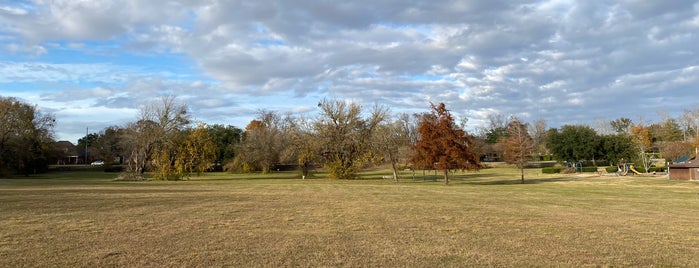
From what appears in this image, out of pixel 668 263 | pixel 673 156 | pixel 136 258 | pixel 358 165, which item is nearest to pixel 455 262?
pixel 668 263

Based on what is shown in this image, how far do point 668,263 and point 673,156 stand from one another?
229 ft

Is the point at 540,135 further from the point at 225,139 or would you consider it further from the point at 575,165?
the point at 225,139

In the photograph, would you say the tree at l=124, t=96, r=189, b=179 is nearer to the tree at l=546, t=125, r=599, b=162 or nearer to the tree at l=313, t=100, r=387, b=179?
the tree at l=313, t=100, r=387, b=179

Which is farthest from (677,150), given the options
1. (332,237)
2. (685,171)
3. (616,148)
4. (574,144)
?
(332,237)

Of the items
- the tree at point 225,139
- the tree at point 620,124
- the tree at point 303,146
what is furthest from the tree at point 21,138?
the tree at point 620,124

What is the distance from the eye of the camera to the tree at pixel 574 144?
6669 cm

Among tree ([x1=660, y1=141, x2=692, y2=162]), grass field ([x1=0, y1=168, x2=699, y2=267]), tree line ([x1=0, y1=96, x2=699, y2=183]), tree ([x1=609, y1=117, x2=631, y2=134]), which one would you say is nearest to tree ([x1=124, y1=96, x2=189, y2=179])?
tree line ([x1=0, y1=96, x2=699, y2=183])

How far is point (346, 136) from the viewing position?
158 ft

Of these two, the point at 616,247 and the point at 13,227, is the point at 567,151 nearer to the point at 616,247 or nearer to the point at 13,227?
the point at 616,247

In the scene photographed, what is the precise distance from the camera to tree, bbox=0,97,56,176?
5394 centimetres

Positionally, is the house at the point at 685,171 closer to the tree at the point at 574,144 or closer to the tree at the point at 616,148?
the tree at the point at 574,144

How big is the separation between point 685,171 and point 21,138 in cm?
6856

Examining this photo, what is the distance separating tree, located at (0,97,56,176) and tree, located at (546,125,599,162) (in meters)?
67.9

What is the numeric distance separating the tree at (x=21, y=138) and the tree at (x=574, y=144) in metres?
67.9
